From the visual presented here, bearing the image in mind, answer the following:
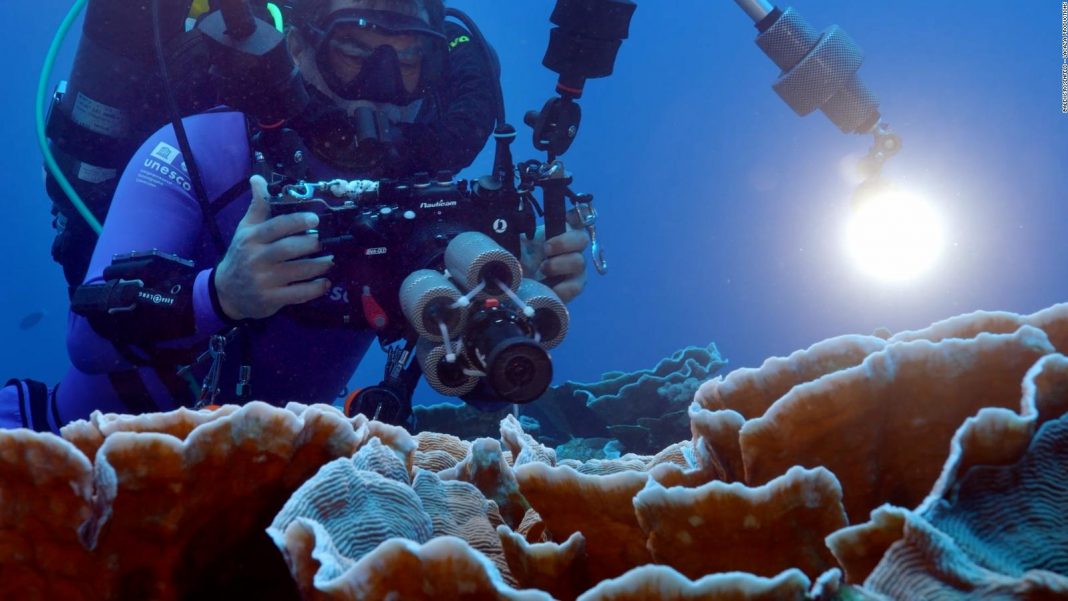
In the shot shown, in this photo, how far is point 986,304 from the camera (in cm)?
2717

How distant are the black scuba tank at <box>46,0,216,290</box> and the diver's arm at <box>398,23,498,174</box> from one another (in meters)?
1.24

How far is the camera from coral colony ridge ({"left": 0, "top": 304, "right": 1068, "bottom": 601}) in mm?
875

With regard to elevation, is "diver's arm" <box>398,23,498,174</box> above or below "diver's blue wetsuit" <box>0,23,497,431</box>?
above

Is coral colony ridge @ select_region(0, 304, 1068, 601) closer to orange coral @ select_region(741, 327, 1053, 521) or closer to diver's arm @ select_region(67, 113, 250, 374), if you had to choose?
orange coral @ select_region(741, 327, 1053, 521)

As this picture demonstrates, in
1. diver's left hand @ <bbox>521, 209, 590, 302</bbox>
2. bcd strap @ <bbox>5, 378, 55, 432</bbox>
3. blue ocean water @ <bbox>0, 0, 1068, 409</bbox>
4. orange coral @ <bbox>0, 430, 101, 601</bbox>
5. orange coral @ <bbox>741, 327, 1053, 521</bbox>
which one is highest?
blue ocean water @ <bbox>0, 0, 1068, 409</bbox>

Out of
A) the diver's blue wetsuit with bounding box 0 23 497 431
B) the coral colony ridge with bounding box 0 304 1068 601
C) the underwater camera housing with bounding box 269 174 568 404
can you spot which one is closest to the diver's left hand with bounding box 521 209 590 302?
the underwater camera housing with bounding box 269 174 568 404

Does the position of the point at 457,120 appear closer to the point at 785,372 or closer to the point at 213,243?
the point at 213,243

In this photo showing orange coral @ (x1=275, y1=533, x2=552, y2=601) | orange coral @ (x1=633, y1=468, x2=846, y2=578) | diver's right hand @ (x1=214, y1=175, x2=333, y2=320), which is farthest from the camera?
diver's right hand @ (x1=214, y1=175, x2=333, y2=320)

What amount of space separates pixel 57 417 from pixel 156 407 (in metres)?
0.67

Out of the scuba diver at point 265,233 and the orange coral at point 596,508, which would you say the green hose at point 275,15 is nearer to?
the scuba diver at point 265,233

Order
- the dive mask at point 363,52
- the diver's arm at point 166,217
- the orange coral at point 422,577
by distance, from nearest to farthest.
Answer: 1. the orange coral at point 422,577
2. the diver's arm at point 166,217
3. the dive mask at point 363,52

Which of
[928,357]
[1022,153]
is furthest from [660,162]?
[928,357]

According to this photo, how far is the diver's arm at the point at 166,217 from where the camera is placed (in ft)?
9.82

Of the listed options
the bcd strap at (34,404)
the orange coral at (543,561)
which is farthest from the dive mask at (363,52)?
the orange coral at (543,561)
